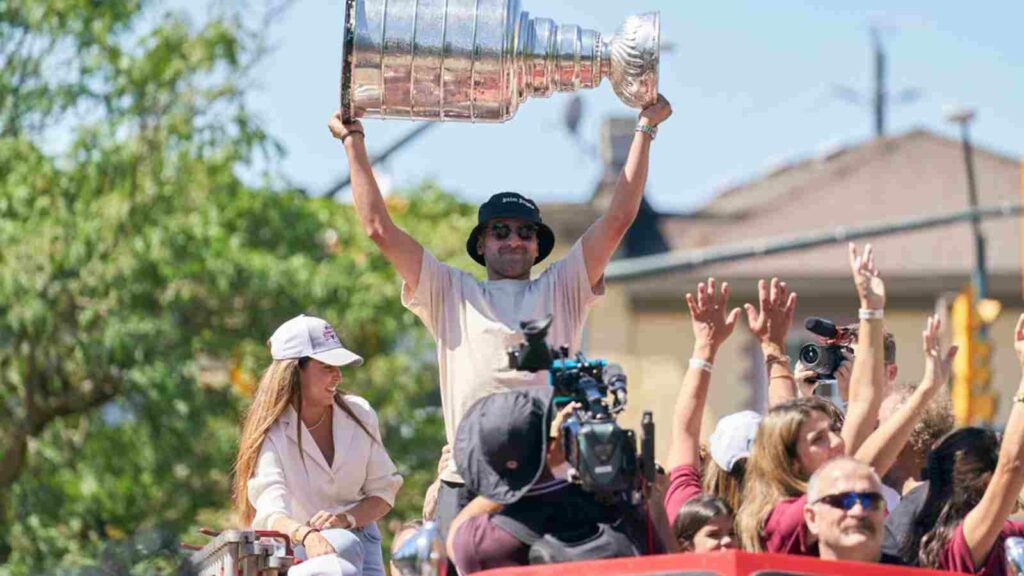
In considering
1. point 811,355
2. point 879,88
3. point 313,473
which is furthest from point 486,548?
point 879,88

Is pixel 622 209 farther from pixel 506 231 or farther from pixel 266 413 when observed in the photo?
pixel 266 413

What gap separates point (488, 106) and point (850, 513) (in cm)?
238

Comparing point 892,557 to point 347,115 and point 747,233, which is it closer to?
point 347,115

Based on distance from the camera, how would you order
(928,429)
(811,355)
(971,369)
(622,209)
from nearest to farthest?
(622,209) < (928,429) < (811,355) < (971,369)

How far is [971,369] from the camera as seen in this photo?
24828mm

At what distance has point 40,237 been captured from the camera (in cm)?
1903

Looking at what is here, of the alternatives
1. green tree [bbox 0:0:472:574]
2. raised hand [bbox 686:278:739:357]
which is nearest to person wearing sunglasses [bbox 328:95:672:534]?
raised hand [bbox 686:278:739:357]

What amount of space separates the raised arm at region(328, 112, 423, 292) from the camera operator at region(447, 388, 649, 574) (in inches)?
54.2

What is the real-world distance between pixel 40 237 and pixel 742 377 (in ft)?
73.0

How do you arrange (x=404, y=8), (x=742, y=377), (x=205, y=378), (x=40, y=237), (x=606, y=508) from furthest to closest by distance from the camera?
(x=742, y=377), (x=205, y=378), (x=40, y=237), (x=404, y=8), (x=606, y=508)

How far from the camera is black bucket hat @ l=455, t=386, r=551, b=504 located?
6.40m

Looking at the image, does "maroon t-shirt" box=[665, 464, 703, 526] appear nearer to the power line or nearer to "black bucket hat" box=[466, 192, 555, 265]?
"black bucket hat" box=[466, 192, 555, 265]

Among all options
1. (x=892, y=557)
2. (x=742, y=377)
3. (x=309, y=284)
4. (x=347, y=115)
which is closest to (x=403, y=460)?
(x=309, y=284)

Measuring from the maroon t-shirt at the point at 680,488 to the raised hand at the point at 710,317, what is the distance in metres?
0.42
